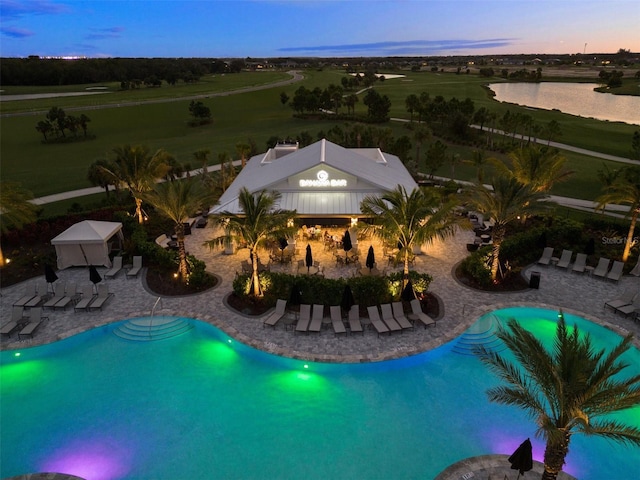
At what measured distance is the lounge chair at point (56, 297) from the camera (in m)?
19.0

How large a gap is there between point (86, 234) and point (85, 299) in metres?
4.47

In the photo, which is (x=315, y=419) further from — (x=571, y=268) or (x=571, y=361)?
(x=571, y=268)

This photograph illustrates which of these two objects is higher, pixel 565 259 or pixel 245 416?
pixel 565 259

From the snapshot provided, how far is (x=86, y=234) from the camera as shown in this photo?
22016mm

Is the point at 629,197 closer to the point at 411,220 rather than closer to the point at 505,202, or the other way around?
the point at 505,202

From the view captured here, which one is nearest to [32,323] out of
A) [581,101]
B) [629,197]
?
[629,197]

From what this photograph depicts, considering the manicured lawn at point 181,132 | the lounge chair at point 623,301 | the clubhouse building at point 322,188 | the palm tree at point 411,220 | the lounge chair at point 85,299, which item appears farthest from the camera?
the manicured lawn at point 181,132

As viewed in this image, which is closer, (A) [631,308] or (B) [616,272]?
(A) [631,308]

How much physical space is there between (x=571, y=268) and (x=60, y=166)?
5581cm

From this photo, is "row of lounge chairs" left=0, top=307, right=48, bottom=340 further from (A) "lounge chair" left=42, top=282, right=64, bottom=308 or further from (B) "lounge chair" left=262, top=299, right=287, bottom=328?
(B) "lounge chair" left=262, top=299, right=287, bottom=328

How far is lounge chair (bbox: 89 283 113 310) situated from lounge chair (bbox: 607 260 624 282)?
25.2 meters

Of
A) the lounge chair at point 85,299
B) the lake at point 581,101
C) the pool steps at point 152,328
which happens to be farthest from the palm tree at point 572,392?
the lake at point 581,101

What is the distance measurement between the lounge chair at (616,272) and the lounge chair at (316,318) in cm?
1505

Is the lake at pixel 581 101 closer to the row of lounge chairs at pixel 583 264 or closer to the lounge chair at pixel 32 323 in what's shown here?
the row of lounge chairs at pixel 583 264
